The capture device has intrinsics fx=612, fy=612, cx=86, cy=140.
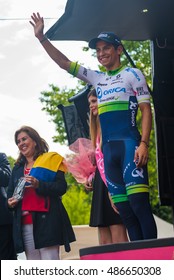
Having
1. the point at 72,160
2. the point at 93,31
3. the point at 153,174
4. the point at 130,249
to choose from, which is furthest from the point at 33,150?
the point at 153,174

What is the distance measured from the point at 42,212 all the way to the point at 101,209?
52 cm

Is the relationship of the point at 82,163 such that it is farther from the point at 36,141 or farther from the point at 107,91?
the point at 107,91

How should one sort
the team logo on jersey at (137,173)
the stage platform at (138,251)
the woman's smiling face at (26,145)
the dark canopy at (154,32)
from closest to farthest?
→ 1. the stage platform at (138,251)
2. the team logo on jersey at (137,173)
3. the woman's smiling face at (26,145)
4. the dark canopy at (154,32)

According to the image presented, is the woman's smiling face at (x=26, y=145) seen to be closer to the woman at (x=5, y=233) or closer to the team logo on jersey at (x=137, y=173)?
the woman at (x=5, y=233)

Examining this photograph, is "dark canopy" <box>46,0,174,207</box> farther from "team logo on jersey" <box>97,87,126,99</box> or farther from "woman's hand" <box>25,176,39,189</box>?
"woman's hand" <box>25,176,39,189</box>

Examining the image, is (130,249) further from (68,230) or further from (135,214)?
(68,230)

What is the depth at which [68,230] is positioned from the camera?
5.16m

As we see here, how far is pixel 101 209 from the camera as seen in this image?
4.94 metres

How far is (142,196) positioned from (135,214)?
15cm

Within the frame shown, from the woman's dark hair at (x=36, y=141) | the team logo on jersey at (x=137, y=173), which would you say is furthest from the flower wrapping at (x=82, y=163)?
the team logo on jersey at (x=137, y=173)

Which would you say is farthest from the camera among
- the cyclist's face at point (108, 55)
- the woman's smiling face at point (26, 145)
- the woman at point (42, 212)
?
the woman's smiling face at point (26, 145)

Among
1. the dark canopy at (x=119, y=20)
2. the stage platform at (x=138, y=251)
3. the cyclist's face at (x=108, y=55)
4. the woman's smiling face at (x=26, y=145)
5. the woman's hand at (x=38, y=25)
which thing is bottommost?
the stage platform at (x=138, y=251)

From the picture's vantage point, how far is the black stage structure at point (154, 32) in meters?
5.46

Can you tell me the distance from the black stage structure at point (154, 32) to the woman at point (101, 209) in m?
0.90
